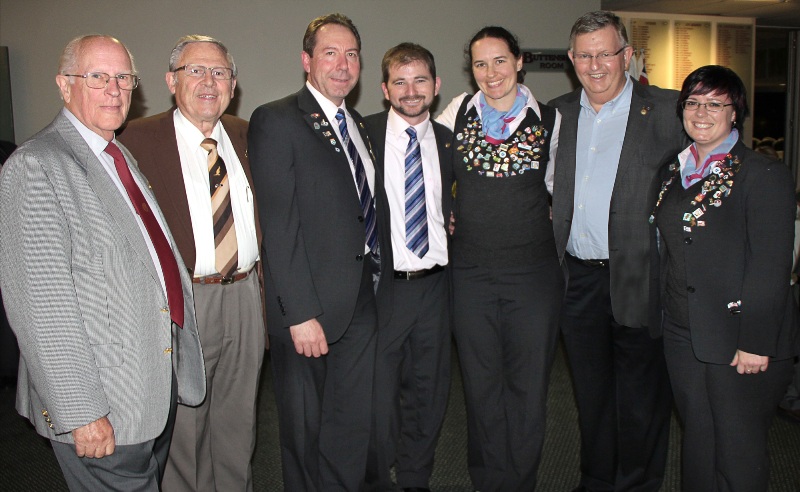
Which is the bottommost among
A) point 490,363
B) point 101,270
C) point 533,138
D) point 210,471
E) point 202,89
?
point 210,471

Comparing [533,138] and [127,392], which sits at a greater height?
[533,138]

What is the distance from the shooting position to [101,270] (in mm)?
1908

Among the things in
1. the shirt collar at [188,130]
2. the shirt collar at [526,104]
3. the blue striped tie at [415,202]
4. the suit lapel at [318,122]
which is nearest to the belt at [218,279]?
the shirt collar at [188,130]

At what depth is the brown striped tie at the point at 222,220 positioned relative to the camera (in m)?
2.65

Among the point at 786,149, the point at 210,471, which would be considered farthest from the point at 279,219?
the point at 786,149

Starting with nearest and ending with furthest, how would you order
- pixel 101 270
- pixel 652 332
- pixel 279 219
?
pixel 101 270 < pixel 279 219 < pixel 652 332

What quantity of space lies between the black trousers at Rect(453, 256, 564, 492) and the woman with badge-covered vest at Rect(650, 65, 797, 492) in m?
0.59

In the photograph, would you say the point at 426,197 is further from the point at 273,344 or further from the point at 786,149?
the point at 786,149

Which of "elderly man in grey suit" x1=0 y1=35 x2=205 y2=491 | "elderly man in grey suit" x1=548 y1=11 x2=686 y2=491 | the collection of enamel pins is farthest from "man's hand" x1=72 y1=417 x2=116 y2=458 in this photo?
"elderly man in grey suit" x1=548 y1=11 x2=686 y2=491

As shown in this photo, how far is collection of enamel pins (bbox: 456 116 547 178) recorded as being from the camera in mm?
2926

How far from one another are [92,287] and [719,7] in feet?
26.9

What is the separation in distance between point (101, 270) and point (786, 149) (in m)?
10.2

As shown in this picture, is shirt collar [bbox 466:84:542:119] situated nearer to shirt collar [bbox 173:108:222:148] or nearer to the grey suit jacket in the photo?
shirt collar [bbox 173:108:222:148]

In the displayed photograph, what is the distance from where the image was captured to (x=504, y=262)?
2.96 metres
